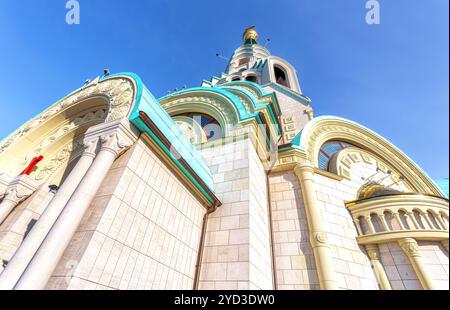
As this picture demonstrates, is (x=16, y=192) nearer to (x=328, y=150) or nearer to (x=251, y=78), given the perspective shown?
(x=328, y=150)

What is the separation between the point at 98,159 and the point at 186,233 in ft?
9.16

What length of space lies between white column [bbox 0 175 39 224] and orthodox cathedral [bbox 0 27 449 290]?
4cm

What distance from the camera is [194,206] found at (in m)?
6.34

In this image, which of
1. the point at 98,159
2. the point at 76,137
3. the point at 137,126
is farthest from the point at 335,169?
the point at 76,137

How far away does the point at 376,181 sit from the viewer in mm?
10984

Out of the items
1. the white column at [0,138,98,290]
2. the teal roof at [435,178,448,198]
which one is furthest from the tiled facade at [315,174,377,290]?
the teal roof at [435,178,448,198]

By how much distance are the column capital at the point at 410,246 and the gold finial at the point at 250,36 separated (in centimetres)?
3142

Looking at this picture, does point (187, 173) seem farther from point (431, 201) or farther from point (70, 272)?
point (431, 201)

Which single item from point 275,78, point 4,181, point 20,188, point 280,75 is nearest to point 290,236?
point 20,188

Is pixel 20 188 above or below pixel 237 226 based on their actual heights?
above

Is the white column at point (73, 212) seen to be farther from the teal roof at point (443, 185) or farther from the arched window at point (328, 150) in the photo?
the teal roof at point (443, 185)

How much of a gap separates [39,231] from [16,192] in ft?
13.3

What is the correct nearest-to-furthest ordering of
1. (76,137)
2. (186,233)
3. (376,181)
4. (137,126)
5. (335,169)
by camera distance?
1. (137,126)
2. (186,233)
3. (76,137)
4. (335,169)
5. (376,181)
